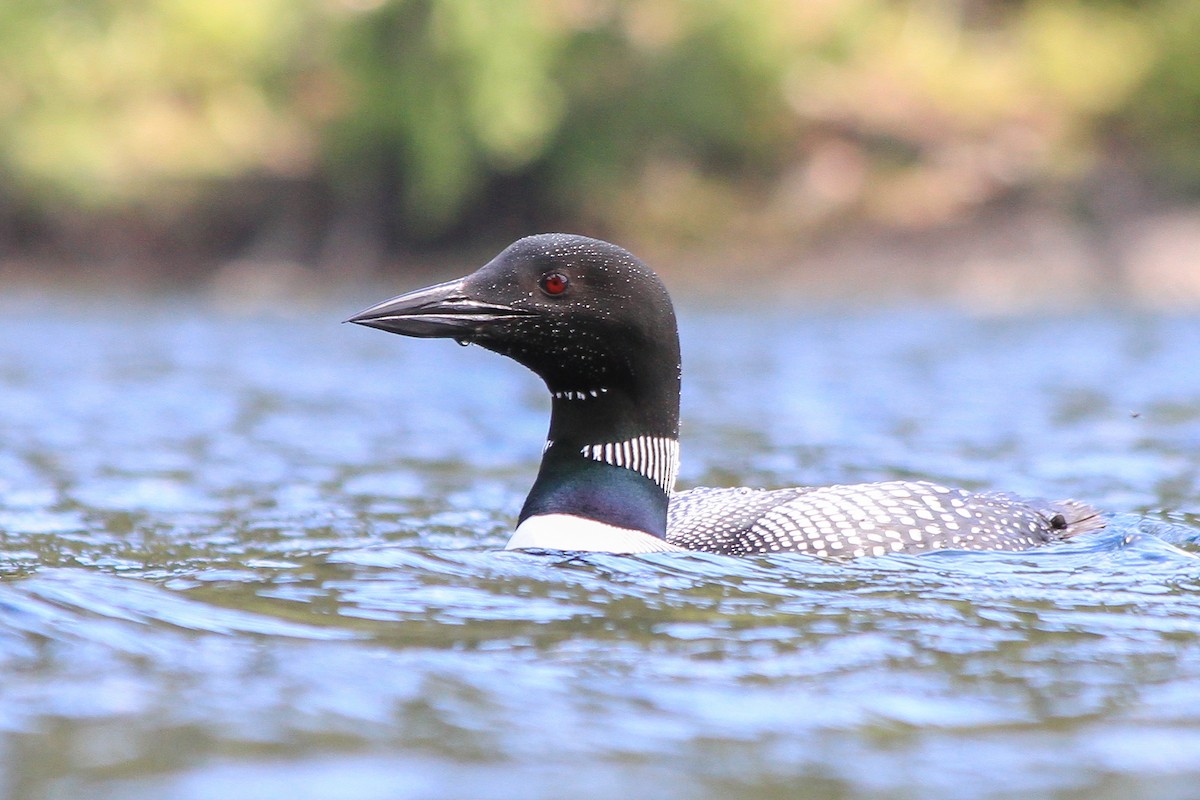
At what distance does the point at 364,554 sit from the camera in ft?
15.3

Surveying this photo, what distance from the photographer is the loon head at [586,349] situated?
4605 mm

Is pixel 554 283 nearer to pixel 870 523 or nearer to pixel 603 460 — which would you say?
pixel 603 460

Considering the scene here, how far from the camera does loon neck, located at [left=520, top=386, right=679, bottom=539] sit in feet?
15.5

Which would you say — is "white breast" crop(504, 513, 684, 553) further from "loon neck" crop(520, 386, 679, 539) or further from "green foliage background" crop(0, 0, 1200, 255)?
"green foliage background" crop(0, 0, 1200, 255)

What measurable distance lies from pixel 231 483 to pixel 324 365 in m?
6.50

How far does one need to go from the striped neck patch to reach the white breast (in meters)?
0.20

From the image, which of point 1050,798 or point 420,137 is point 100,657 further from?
point 420,137

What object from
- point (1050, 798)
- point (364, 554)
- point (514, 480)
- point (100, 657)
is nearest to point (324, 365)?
point (514, 480)

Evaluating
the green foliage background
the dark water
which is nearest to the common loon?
the dark water

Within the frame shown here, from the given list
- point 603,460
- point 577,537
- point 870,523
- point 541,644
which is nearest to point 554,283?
point 603,460

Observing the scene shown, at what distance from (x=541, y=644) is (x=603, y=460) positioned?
1.19 metres

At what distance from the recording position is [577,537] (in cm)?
463

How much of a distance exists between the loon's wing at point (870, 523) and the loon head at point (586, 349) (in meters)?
0.32

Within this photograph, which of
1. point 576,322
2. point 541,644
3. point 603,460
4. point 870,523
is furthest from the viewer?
point 870,523
